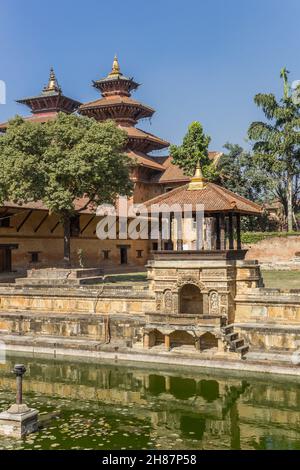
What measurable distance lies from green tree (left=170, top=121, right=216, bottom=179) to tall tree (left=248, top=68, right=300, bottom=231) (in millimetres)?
3772

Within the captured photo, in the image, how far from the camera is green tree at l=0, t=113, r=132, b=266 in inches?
1056

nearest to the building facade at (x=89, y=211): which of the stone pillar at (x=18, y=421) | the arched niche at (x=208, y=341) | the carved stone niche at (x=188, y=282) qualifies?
the carved stone niche at (x=188, y=282)

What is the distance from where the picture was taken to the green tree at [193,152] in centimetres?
4262

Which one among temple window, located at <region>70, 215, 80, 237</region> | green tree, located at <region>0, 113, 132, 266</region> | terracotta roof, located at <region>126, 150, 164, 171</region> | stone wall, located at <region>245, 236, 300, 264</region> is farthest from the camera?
terracotta roof, located at <region>126, 150, 164, 171</region>

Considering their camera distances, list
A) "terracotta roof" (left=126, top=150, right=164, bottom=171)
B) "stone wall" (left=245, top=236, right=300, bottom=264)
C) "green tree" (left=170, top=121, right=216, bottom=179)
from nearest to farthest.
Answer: "stone wall" (left=245, top=236, right=300, bottom=264), "green tree" (left=170, top=121, right=216, bottom=179), "terracotta roof" (left=126, top=150, right=164, bottom=171)

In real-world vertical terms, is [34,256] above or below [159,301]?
above

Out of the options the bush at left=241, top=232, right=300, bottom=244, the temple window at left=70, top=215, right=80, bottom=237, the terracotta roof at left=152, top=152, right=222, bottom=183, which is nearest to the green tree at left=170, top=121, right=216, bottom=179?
the terracotta roof at left=152, top=152, right=222, bottom=183

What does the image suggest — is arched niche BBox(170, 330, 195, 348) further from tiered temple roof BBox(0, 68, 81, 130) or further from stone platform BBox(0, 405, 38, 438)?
tiered temple roof BBox(0, 68, 81, 130)

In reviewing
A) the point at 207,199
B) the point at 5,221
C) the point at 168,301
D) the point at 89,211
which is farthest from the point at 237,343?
the point at 89,211

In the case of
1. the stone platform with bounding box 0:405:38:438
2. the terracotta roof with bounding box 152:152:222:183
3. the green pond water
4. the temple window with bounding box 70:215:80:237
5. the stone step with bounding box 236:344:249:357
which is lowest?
the green pond water

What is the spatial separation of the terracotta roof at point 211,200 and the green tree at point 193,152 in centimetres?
1997

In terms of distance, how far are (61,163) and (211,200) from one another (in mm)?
9556

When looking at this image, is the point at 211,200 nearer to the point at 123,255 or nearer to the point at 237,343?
the point at 237,343

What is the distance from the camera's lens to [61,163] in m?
27.1
